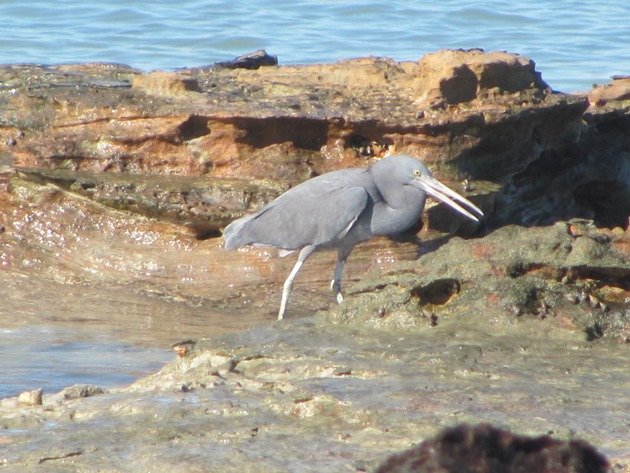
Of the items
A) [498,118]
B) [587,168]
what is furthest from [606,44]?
[498,118]

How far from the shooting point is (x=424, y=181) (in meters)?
7.75

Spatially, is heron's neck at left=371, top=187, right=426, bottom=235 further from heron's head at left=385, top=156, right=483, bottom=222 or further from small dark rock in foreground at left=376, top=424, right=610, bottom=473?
small dark rock in foreground at left=376, top=424, right=610, bottom=473

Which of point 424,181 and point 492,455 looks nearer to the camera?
point 492,455

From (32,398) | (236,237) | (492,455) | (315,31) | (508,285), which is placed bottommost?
(32,398)

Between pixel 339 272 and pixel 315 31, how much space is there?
11.2 meters

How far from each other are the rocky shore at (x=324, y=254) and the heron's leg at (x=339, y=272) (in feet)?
1.41

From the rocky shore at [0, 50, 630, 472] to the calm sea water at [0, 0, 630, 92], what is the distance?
671 cm

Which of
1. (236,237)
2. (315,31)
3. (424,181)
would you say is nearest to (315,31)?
(315,31)

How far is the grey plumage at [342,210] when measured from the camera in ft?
24.8

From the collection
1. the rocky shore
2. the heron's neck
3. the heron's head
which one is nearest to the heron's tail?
the rocky shore

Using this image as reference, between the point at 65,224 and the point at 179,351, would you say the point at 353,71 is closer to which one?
the point at 65,224

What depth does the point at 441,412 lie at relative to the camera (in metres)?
4.39

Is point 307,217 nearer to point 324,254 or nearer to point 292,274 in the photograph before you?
point 292,274

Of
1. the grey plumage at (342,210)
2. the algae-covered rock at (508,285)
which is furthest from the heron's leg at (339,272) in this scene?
the algae-covered rock at (508,285)
